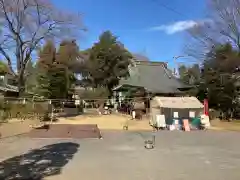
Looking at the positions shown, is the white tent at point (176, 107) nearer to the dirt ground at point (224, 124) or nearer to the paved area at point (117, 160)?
the dirt ground at point (224, 124)

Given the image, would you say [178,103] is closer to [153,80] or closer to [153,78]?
→ [153,80]

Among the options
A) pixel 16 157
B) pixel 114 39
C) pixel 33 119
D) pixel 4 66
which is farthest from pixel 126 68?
pixel 16 157

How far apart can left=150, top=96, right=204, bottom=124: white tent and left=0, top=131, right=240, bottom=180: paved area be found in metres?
8.60

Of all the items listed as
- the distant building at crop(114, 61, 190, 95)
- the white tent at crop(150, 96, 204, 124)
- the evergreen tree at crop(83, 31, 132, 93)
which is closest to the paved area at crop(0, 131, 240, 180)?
the white tent at crop(150, 96, 204, 124)

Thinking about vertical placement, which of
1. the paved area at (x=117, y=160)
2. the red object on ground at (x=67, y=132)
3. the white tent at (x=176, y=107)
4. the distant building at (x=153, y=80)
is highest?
the distant building at (x=153, y=80)

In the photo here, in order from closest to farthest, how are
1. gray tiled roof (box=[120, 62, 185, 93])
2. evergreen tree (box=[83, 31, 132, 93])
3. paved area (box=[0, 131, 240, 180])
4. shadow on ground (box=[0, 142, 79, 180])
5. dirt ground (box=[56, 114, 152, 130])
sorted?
shadow on ground (box=[0, 142, 79, 180])
paved area (box=[0, 131, 240, 180])
dirt ground (box=[56, 114, 152, 130])
gray tiled roof (box=[120, 62, 185, 93])
evergreen tree (box=[83, 31, 132, 93])

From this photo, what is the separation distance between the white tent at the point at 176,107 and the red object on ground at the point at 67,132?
6.98 m

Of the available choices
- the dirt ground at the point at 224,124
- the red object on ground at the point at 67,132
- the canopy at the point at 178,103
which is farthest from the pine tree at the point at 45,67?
the red object on ground at the point at 67,132

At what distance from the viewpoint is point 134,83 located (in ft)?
138

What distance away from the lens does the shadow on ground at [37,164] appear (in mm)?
8375

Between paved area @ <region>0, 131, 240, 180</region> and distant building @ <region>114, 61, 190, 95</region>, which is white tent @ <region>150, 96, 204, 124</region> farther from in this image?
distant building @ <region>114, 61, 190, 95</region>

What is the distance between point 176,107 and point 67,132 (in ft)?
30.1

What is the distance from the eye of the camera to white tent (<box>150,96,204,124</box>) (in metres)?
24.6

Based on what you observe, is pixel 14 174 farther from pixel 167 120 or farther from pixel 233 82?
pixel 233 82
